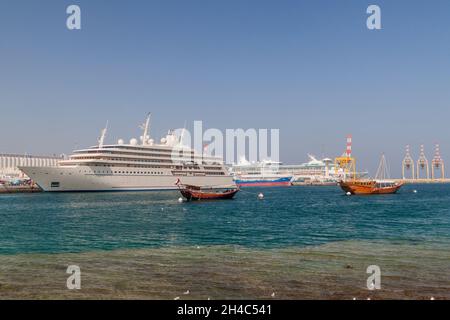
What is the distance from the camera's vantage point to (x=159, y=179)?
100 metres

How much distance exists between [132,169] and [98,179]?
30.5ft

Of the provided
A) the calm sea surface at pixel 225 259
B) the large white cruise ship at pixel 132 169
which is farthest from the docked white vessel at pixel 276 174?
the calm sea surface at pixel 225 259

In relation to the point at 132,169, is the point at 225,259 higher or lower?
lower

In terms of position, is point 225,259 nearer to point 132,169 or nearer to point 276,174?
point 132,169

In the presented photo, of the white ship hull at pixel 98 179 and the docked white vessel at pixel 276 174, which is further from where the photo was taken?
the docked white vessel at pixel 276 174

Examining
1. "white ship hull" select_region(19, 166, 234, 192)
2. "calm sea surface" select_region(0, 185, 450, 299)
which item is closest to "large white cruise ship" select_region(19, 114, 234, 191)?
"white ship hull" select_region(19, 166, 234, 192)

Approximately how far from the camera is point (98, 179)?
287 ft

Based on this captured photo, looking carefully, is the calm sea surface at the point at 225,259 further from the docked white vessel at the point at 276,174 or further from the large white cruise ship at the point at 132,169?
the docked white vessel at the point at 276,174

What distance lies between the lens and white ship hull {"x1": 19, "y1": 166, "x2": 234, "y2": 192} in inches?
3241

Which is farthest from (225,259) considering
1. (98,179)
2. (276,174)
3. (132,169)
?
(276,174)

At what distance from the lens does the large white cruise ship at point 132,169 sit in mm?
83688
